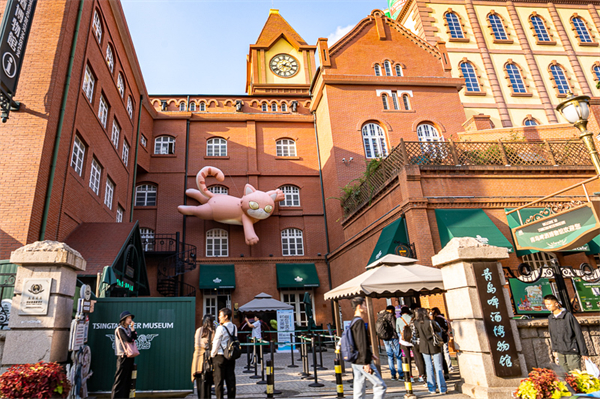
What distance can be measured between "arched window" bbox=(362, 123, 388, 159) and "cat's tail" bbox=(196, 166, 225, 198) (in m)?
8.96

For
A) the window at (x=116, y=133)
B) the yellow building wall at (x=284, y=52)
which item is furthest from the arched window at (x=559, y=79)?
the window at (x=116, y=133)

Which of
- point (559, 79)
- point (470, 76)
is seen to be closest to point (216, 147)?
point (470, 76)

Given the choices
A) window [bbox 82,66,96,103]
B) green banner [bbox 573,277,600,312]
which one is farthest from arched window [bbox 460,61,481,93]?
window [bbox 82,66,96,103]

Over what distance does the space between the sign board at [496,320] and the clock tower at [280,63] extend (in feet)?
86.5

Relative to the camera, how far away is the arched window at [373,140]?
75.3 feet

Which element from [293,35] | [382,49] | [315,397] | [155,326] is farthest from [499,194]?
[293,35]

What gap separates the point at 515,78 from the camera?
31.8 metres

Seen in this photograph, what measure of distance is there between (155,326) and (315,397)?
153 inches

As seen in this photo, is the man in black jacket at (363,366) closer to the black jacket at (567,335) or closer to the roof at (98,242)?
the black jacket at (567,335)

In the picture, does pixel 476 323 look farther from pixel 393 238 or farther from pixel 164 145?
pixel 164 145

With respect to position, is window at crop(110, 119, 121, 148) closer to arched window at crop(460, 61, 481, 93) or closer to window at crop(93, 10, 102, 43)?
window at crop(93, 10, 102, 43)

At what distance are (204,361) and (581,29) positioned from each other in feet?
139

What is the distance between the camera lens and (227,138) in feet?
88.2

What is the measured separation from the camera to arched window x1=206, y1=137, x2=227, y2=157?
87.0 feet
